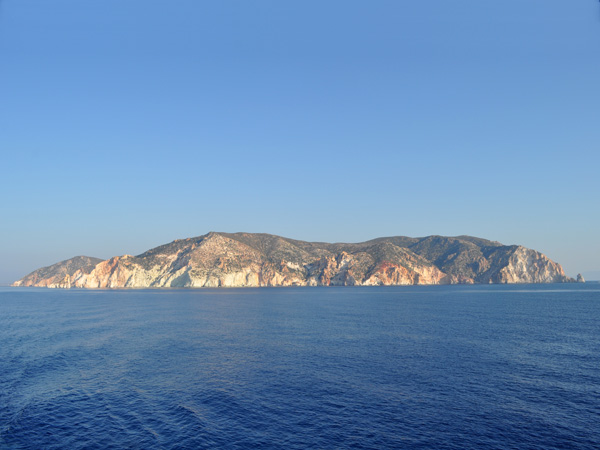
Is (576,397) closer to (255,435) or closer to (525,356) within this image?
(525,356)

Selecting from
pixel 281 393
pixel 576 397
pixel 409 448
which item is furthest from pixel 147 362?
pixel 576 397

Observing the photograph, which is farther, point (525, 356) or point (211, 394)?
point (525, 356)

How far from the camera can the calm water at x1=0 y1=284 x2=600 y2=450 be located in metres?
36.0

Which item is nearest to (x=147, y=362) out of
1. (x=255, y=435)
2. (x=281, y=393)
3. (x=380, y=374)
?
(x=281, y=393)

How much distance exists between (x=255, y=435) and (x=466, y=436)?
66.5ft

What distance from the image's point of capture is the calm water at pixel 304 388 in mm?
36000

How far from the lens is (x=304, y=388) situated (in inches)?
1950

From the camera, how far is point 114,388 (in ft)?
164

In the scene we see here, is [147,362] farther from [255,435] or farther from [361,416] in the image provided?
[361,416]

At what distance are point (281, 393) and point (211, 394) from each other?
9018 millimetres

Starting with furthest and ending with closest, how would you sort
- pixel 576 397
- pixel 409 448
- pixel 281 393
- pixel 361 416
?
pixel 281 393
pixel 576 397
pixel 361 416
pixel 409 448

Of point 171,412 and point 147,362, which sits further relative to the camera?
point 147,362

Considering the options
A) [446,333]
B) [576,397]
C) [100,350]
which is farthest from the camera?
[446,333]

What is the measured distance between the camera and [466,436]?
35.6 m
